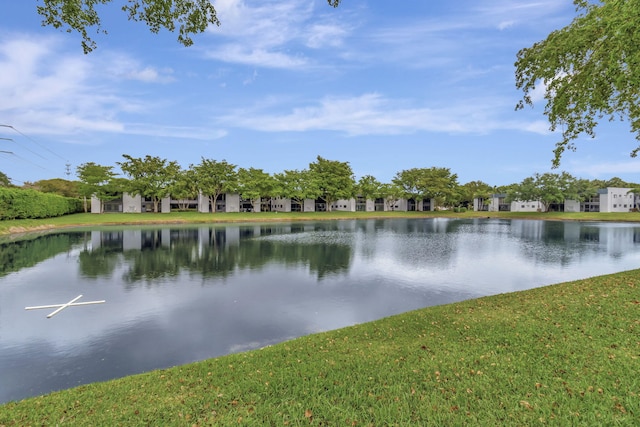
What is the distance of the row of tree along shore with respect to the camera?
2448 inches

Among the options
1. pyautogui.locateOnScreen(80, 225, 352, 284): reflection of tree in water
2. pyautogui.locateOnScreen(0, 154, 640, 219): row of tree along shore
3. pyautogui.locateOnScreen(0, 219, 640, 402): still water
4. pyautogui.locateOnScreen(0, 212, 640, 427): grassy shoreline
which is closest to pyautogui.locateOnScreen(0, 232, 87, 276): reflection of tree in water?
pyautogui.locateOnScreen(0, 219, 640, 402): still water

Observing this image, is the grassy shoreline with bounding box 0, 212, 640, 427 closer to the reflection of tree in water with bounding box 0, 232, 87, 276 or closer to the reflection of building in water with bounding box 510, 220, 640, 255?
the reflection of tree in water with bounding box 0, 232, 87, 276

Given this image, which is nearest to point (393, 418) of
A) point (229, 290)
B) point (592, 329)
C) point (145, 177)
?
point (592, 329)

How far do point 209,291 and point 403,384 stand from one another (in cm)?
1008

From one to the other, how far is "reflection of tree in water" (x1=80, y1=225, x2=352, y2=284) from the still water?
7cm

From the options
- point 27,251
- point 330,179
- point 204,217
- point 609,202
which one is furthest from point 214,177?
point 609,202

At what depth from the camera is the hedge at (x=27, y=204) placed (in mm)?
36062

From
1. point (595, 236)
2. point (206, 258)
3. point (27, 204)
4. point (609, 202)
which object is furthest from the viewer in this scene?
point (609, 202)

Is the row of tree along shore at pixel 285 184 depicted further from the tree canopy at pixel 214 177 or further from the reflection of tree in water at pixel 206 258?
the reflection of tree in water at pixel 206 258

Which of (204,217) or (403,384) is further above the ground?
(204,217)

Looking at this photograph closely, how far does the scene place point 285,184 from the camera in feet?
232

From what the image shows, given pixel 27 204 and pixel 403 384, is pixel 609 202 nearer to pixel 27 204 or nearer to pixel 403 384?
pixel 403 384

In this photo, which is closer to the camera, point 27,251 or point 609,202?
point 27,251

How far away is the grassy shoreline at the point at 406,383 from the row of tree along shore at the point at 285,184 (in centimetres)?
6073
